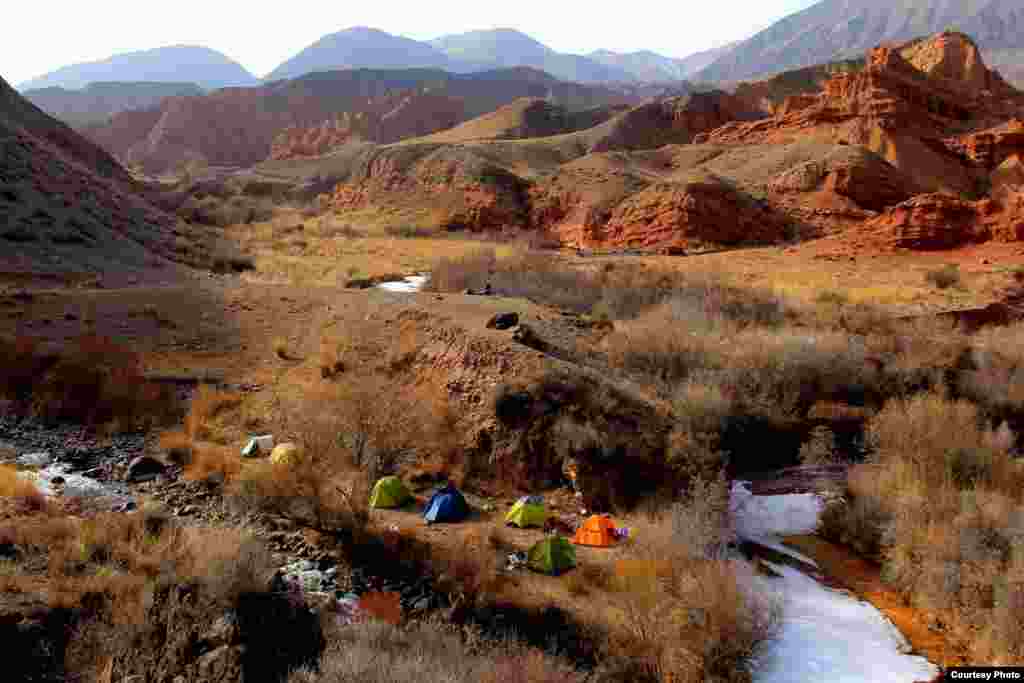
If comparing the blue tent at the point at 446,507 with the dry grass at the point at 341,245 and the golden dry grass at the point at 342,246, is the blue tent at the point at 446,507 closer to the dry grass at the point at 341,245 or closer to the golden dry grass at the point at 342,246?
the dry grass at the point at 341,245

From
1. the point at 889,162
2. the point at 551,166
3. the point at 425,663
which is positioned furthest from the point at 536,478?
the point at 551,166

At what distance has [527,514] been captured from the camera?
32.1 ft

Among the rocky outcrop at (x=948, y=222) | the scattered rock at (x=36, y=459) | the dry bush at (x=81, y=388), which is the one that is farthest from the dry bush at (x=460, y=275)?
the rocky outcrop at (x=948, y=222)

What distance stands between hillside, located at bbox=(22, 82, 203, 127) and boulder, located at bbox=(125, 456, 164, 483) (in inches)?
5126

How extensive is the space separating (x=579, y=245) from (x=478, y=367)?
90.8 ft

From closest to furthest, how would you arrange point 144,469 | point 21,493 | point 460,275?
point 21,493 → point 144,469 → point 460,275

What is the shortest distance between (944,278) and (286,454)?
22114mm

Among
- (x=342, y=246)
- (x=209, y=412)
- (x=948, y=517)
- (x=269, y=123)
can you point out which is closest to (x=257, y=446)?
(x=209, y=412)

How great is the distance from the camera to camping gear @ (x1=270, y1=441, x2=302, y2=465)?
30.8 ft

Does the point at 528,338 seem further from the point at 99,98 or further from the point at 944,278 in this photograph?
the point at 99,98

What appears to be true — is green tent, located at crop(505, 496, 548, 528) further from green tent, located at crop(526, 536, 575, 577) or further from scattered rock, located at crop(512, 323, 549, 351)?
scattered rock, located at crop(512, 323, 549, 351)

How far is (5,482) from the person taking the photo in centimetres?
740

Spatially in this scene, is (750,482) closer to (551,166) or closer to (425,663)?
(425,663)

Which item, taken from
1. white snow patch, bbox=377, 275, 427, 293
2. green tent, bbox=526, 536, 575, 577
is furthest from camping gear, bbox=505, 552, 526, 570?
white snow patch, bbox=377, 275, 427, 293
